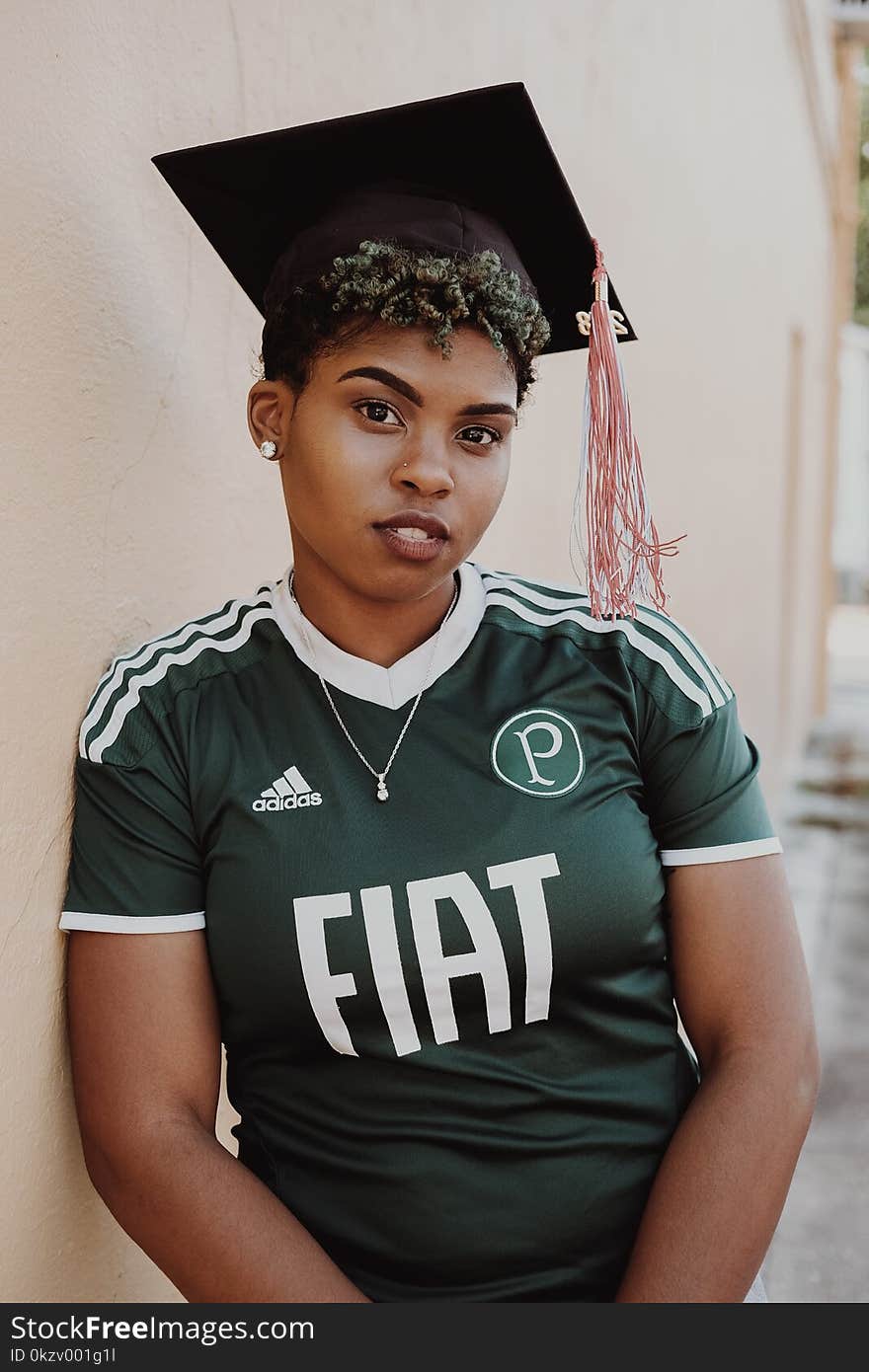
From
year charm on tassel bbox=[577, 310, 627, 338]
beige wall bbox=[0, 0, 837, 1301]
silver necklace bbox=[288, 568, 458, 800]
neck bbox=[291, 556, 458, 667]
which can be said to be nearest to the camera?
beige wall bbox=[0, 0, 837, 1301]

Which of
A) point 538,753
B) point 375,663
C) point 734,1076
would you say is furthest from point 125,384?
point 734,1076

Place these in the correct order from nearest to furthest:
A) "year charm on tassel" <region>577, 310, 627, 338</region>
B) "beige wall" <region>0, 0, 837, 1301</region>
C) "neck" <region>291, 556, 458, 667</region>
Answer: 1. "beige wall" <region>0, 0, 837, 1301</region>
2. "neck" <region>291, 556, 458, 667</region>
3. "year charm on tassel" <region>577, 310, 627, 338</region>

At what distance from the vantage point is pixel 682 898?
1.68 m

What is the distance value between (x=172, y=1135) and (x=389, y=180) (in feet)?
3.59

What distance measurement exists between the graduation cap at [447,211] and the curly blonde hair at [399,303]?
0.03 m

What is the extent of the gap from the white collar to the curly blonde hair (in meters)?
0.28

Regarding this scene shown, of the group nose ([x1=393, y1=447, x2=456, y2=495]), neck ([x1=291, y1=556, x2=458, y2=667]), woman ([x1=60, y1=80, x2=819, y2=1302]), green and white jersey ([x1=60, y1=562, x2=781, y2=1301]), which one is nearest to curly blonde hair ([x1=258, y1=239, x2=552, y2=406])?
woman ([x1=60, y1=80, x2=819, y2=1302])

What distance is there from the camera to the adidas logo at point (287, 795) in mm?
1573

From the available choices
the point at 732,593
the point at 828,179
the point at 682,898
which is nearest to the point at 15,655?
the point at 682,898

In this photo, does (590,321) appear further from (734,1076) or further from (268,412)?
(734,1076)

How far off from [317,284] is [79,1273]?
3.87 feet

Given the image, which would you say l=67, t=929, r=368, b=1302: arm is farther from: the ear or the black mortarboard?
the black mortarboard

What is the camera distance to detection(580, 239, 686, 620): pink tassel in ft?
5.74

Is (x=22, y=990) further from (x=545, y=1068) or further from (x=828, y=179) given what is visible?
(x=828, y=179)
